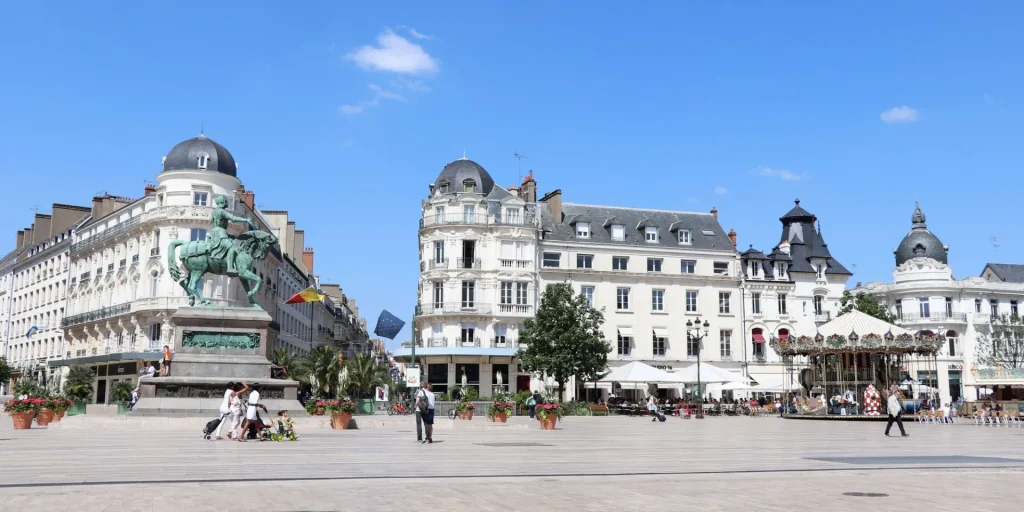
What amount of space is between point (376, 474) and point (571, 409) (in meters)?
34.6

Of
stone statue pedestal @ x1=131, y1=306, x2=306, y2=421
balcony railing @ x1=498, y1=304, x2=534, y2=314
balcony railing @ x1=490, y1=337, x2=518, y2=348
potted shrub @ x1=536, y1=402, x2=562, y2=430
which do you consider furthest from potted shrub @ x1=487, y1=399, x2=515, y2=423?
balcony railing @ x1=498, y1=304, x2=534, y2=314

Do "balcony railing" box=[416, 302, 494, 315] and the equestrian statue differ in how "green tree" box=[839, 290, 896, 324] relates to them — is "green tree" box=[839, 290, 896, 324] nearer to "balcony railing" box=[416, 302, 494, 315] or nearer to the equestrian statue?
"balcony railing" box=[416, 302, 494, 315]

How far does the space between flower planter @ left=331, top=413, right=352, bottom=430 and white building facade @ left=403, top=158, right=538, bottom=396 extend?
99.3 feet

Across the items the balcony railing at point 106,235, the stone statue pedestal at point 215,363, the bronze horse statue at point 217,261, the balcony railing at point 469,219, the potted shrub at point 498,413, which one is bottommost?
the potted shrub at point 498,413

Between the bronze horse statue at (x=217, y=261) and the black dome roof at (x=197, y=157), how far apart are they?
1121 inches

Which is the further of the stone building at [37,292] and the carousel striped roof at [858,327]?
the stone building at [37,292]

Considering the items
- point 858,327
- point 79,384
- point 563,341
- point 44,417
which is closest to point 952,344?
point 858,327

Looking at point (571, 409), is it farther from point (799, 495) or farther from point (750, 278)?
point (799, 495)

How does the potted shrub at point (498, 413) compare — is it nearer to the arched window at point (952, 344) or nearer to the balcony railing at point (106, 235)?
the balcony railing at point (106, 235)

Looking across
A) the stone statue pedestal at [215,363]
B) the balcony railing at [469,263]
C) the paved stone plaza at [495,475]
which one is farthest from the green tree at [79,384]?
the paved stone plaza at [495,475]

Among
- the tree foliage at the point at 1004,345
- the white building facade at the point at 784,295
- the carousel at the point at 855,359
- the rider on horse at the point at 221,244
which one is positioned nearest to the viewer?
the rider on horse at the point at 221,244

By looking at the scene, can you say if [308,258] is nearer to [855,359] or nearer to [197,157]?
[197,157]

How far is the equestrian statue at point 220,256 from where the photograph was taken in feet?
93.7

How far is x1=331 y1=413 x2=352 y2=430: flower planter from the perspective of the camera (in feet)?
86.7
